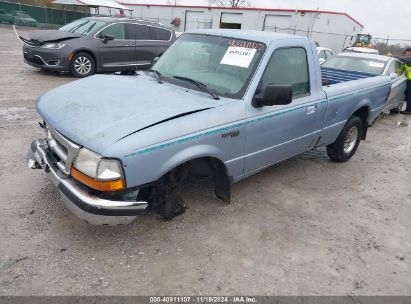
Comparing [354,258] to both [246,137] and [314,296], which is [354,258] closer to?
[314,296]

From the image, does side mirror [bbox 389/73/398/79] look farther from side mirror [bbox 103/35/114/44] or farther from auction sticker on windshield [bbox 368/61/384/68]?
side mirror [bbox 103/35/114/44]

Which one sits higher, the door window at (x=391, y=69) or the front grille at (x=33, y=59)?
the door window at (x=391, y=69)

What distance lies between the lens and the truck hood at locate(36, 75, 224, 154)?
9.46 feet

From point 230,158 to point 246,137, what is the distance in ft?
0.91

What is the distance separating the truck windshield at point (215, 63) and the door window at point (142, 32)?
7258 millimetres

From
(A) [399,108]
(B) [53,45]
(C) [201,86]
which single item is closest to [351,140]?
(C) [201,86]

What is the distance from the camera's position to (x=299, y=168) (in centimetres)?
539

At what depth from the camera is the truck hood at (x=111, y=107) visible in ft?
9.46

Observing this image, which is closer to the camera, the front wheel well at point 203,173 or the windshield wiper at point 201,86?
the front wheel well at point 203,173

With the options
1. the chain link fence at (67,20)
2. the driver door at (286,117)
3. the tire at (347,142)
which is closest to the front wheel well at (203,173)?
the driver door at (286,117)

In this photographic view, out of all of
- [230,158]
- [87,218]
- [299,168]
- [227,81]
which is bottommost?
[299,168]

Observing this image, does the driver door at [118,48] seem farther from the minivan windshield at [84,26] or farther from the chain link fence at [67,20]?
the chain link fence at [67,20]

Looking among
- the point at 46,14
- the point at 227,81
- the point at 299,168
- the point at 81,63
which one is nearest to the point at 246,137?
the point at 227,81

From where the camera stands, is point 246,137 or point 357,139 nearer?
point 246,137
